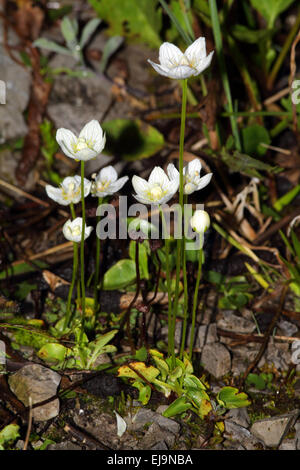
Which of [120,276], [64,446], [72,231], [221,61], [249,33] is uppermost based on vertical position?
[249,33]

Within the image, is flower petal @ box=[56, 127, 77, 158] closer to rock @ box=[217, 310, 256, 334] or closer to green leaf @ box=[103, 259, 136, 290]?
green leaf @ box=[103, 259, 136, 290]

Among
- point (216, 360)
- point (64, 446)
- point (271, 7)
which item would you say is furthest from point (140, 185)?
point (271, 7)

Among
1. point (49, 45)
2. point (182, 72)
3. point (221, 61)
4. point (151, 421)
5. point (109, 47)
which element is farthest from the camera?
point (109, 47)

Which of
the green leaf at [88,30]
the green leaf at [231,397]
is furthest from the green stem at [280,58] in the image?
the green leaf at [231,397]

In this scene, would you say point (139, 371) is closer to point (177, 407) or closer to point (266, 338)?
point (177, 407)

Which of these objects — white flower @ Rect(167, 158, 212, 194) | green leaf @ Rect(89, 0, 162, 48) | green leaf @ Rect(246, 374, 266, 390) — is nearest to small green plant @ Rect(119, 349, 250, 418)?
green leaf @ Rect(246, 374, 266, 390)

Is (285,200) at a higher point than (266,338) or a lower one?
higher

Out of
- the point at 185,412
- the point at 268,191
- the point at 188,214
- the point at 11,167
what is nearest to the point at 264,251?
the point at 268,191

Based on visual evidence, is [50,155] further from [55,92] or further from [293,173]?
[293,173]
